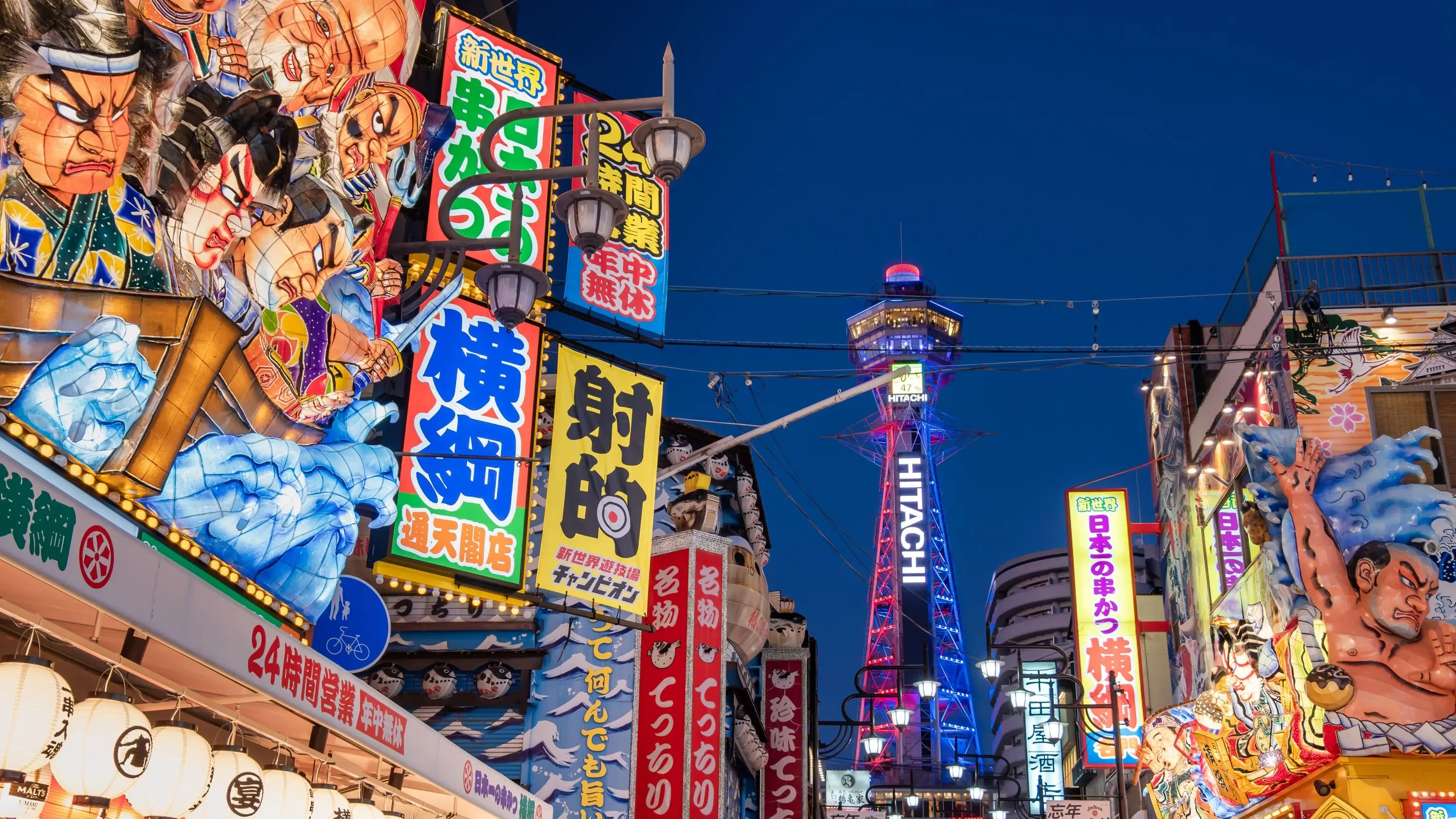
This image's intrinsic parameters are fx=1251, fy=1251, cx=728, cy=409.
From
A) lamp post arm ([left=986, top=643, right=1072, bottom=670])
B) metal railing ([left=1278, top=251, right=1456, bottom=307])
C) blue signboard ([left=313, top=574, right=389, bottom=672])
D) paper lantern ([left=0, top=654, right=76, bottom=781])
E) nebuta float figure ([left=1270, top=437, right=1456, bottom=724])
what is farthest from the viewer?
lamp post arm ([left=986, top=643, right=1072, bottom=670])

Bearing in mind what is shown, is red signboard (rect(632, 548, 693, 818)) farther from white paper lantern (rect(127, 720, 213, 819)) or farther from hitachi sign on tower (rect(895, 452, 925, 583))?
hitachi sign on tower (rect(895, 452, 925, 583))

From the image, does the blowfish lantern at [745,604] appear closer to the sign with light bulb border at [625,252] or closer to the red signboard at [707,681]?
the red signboard at [707,681]

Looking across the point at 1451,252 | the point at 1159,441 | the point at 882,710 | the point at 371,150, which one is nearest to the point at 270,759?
the point at 371,150

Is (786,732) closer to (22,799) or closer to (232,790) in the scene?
(232,790)

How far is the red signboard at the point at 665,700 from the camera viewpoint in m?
21.8

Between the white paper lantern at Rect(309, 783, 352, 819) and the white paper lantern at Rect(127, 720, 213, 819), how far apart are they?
1.98 meters

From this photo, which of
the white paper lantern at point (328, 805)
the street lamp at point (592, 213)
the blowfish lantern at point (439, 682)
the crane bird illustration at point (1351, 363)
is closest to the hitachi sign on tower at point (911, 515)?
the crane bird illustration at point (1351, 363)

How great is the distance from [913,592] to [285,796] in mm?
79464

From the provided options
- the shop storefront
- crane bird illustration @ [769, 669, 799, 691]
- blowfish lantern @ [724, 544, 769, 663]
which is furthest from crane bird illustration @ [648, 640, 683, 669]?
crane bird illustration @ [769, 669, 799, 691]

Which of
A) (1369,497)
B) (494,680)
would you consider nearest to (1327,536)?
(1369,497)

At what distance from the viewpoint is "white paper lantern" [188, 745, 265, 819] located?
984 cm

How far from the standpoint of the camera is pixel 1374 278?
24.7 m

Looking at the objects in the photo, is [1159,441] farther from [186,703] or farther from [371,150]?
[186,703]

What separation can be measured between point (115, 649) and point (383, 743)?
2.93 metres
